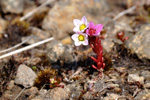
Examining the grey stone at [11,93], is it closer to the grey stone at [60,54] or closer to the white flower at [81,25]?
the grey stone at [60,54]

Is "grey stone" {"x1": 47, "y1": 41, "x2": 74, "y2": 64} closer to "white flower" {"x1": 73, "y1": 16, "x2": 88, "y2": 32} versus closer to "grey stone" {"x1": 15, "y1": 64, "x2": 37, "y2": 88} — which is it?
"grey stone" {"x1": 15, "y1": 64, "x2": 37, "y2": 88}

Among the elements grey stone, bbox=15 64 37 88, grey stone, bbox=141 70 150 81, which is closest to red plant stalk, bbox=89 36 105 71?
grey stone, bbox=141 70 150 81

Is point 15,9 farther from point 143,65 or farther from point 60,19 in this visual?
point 143,65

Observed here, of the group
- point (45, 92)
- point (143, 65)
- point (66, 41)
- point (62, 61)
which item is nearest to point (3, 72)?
point (45, 92)

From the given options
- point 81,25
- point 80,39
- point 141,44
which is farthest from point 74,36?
point 141,44

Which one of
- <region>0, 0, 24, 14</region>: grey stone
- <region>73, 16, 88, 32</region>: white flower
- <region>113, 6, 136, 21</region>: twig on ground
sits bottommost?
<region>73, 16, 88, 32</region>: white flower

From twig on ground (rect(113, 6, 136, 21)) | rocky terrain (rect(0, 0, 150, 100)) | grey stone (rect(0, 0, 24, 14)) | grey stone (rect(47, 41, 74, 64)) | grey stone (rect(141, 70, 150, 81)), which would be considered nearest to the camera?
rocky terrain (rect(0, 0, 150, 100))

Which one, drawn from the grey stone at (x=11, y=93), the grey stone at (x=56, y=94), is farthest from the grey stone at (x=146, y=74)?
the grey stone at (x=11, y=93)
